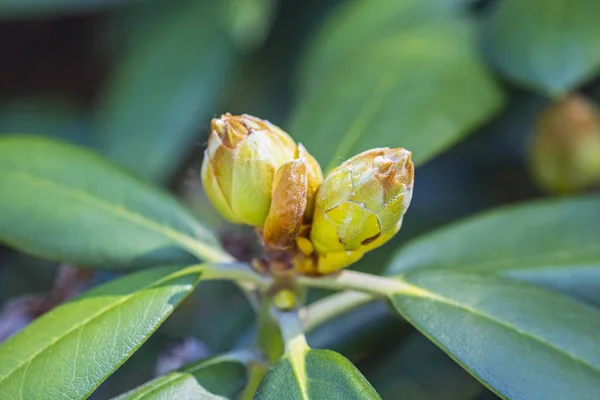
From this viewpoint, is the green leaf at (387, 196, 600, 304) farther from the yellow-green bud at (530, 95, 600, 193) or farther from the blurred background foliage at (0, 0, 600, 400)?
the yellow-green bud at (530, 95, 600, 193)

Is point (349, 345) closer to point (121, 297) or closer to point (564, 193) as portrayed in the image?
point (121, 297)

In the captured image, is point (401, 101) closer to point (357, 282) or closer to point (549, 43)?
point (549, 43)

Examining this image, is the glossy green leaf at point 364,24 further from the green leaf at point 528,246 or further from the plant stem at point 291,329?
the plant stem at point 291,329

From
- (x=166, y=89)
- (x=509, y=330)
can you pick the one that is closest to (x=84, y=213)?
(x=509, y=330)

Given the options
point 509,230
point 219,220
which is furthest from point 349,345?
point 219,220

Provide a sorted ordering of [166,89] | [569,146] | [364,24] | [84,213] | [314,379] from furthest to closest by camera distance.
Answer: [166,89]
[364,24]
[569,146]
[84,213]
[314,379]
